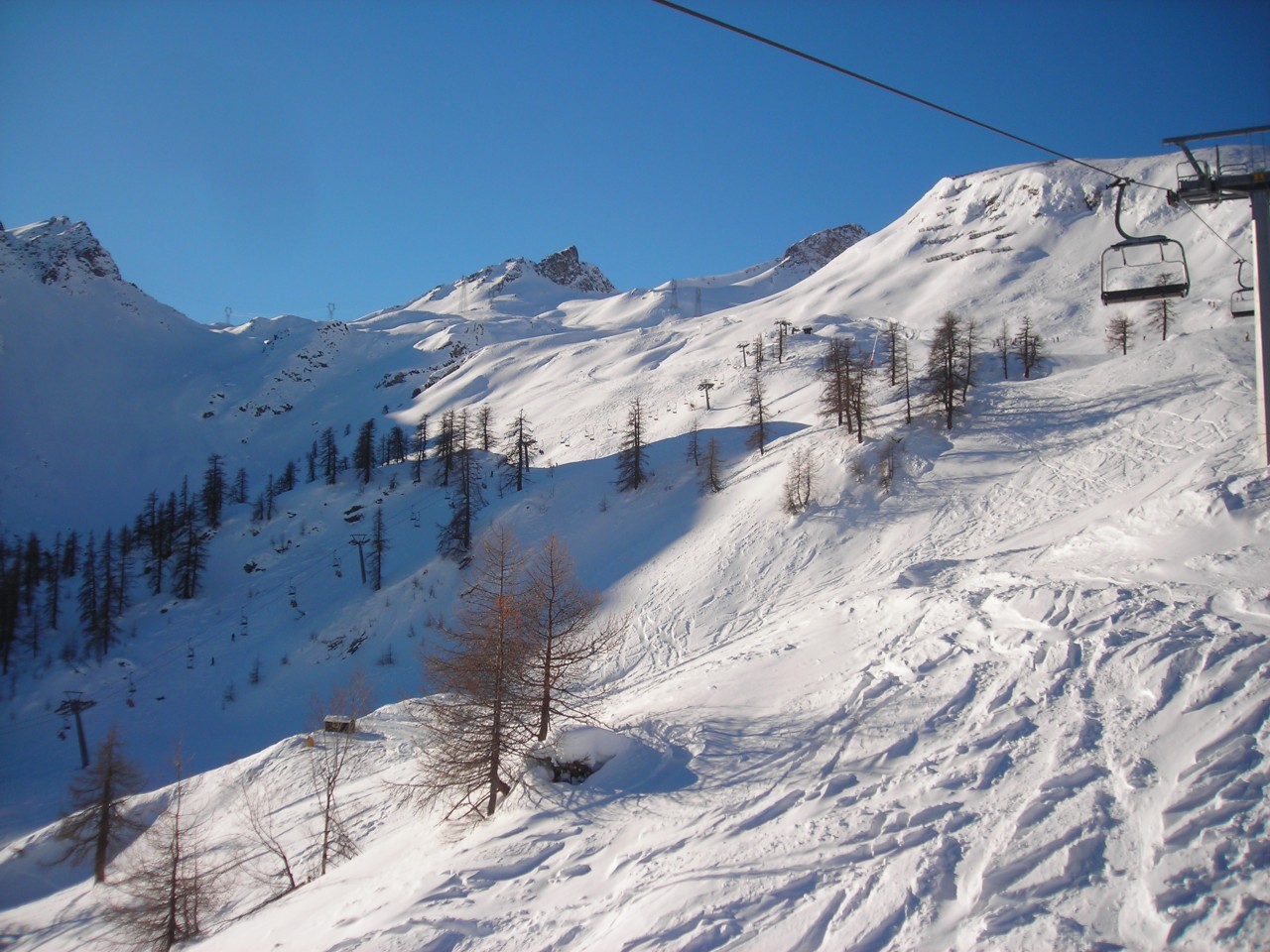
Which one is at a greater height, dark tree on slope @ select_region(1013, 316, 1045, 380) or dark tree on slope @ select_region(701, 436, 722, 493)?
dark tree on slope @ select_region(1013, 316, 1045, 380)

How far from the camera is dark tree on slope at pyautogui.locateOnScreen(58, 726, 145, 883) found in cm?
2291

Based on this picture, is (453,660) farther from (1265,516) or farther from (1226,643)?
(1265,516)

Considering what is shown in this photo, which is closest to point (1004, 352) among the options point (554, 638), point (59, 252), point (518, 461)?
point (518, 461)

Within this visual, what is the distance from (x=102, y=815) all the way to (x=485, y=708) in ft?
66.8

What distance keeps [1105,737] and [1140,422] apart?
33153mm

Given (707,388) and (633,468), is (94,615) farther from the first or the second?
(707,388)

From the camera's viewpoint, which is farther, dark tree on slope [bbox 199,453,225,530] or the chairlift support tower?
dark tree on slope [bbox 199,453,225,530]

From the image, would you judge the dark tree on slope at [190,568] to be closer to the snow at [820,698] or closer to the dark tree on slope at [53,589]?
the snow at [820,698]

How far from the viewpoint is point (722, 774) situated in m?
10.9

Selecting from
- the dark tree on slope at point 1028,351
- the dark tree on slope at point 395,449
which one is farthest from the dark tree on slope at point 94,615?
the dark tree on slope at point 1028,351

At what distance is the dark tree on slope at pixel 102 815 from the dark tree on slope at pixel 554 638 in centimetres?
1907

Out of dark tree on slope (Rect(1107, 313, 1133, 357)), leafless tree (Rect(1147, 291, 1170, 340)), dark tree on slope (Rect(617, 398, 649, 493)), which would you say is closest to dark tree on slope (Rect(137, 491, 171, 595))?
dark tree on slope (Rect(617, 398, 649, 493))

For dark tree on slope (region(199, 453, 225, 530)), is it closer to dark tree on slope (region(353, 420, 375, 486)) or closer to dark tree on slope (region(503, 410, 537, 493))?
dark tree on slope (region(353, 420, 375, 486))

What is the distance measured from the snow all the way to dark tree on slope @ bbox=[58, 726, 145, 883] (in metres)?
1.52
